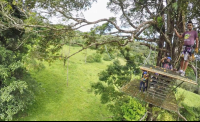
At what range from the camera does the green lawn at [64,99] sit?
9672 mm

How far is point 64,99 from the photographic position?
11734 millimetres

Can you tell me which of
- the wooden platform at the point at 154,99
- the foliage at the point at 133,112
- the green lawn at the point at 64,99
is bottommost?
the green lawn at the point at 64,99

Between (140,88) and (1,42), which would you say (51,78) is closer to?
(1,42)

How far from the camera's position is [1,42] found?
699 cm

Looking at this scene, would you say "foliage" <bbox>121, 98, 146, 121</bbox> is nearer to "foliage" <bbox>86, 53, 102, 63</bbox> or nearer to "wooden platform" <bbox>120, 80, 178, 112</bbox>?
"wooden platform" <bbox>120, 80, 178, 112</bbox>

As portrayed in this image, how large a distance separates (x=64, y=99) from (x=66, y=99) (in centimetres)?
18

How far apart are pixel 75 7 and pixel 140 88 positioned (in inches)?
143

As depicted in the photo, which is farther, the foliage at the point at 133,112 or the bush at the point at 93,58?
the bush at the point at 93,58

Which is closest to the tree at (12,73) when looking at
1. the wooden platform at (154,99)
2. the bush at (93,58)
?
the wooden platform at (154,99)

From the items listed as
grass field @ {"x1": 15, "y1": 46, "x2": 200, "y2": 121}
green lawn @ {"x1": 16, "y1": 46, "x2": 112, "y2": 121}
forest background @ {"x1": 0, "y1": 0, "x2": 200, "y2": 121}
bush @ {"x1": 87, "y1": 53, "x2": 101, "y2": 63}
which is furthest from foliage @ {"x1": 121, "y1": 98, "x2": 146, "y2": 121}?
bush @ {"x1": 87, "y1": 53, "x2": 101, "y2": 63}

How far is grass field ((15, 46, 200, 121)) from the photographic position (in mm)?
9633

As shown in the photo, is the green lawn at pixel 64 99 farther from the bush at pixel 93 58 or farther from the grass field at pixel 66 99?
the bush at pixel 93 58

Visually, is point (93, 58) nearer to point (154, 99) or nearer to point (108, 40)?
point (108, 40)

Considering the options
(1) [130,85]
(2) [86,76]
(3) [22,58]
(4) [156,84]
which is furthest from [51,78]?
(4) [156,84]
